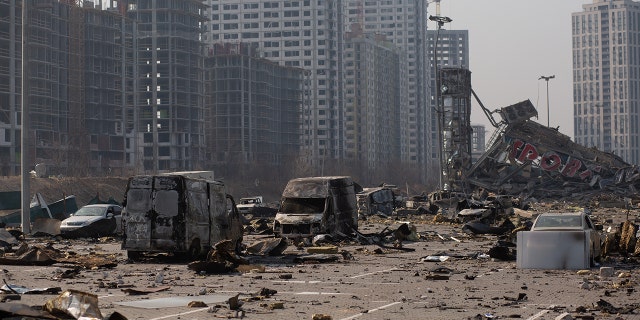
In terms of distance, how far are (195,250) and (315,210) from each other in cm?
977

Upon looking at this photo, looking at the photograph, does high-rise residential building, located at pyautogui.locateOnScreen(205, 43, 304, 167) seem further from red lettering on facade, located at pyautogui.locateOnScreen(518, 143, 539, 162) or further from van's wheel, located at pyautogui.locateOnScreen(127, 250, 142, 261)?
van's wheel, located at pyautogui.locateOnScreen(127, 250, 142, 261)

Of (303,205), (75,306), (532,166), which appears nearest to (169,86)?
(532,166)

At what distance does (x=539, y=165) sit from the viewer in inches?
3563

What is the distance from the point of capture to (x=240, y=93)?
17362 centimetres

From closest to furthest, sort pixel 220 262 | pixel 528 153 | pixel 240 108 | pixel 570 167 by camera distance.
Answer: pixel 220 262, pixel 528 153, pixel 570 167, pixel 240 108

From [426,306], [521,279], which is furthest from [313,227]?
[426,306]

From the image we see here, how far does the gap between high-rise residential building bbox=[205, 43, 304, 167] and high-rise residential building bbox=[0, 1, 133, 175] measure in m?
29.4

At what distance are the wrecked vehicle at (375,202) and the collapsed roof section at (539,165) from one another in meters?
26.5

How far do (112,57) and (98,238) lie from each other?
328 feet

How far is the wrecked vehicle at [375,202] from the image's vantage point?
59.9 m

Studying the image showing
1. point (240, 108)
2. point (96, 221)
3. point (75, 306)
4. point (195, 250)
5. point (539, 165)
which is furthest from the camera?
point (240, 108)

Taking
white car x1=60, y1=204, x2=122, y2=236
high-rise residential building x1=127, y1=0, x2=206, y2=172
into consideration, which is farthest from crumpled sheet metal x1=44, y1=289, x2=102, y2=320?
high-rise residential building x1=127, y1=0, x2=206, y2=172

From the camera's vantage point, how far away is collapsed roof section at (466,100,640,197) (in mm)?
88125

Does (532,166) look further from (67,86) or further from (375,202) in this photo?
(67,86)
